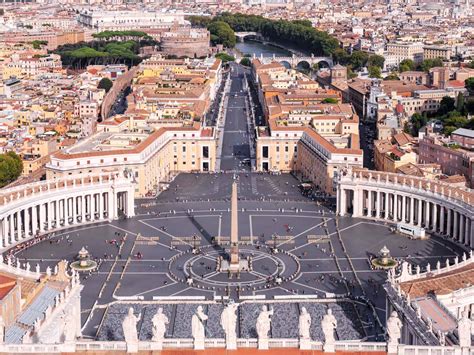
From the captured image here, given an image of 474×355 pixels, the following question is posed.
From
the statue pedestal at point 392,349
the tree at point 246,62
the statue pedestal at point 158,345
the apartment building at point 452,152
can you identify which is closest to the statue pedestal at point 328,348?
the statue pedestal at point 392,349

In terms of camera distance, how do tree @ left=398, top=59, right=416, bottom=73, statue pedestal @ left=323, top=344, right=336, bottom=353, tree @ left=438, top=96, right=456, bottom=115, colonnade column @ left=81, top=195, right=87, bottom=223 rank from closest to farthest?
statue pedestal @ left=323, top=344, right=336, bottom=353, colonnade column @ left=81, top=195, right=87, bottom=223, tree @ left=438, top=96, right=456, bottom=115, tree @ left=398, top=59, right=416, bottom=73

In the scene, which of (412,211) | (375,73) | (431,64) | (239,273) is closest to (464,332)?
(239,273)

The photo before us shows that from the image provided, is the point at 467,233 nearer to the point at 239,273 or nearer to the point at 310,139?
the point at 239,273

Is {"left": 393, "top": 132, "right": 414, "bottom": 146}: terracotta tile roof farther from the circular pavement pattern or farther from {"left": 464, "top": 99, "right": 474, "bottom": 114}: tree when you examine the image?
the circular pavement pattern

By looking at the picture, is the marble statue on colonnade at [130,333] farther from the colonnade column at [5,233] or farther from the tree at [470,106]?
the tree at [470,106]

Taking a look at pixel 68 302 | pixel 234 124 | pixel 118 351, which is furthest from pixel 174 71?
pixel 118 351

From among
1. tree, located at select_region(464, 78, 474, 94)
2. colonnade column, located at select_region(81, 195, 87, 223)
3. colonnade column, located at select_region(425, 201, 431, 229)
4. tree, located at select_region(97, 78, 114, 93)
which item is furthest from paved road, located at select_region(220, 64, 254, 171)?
tree, located at select_region(464, 78, 474, 94)
